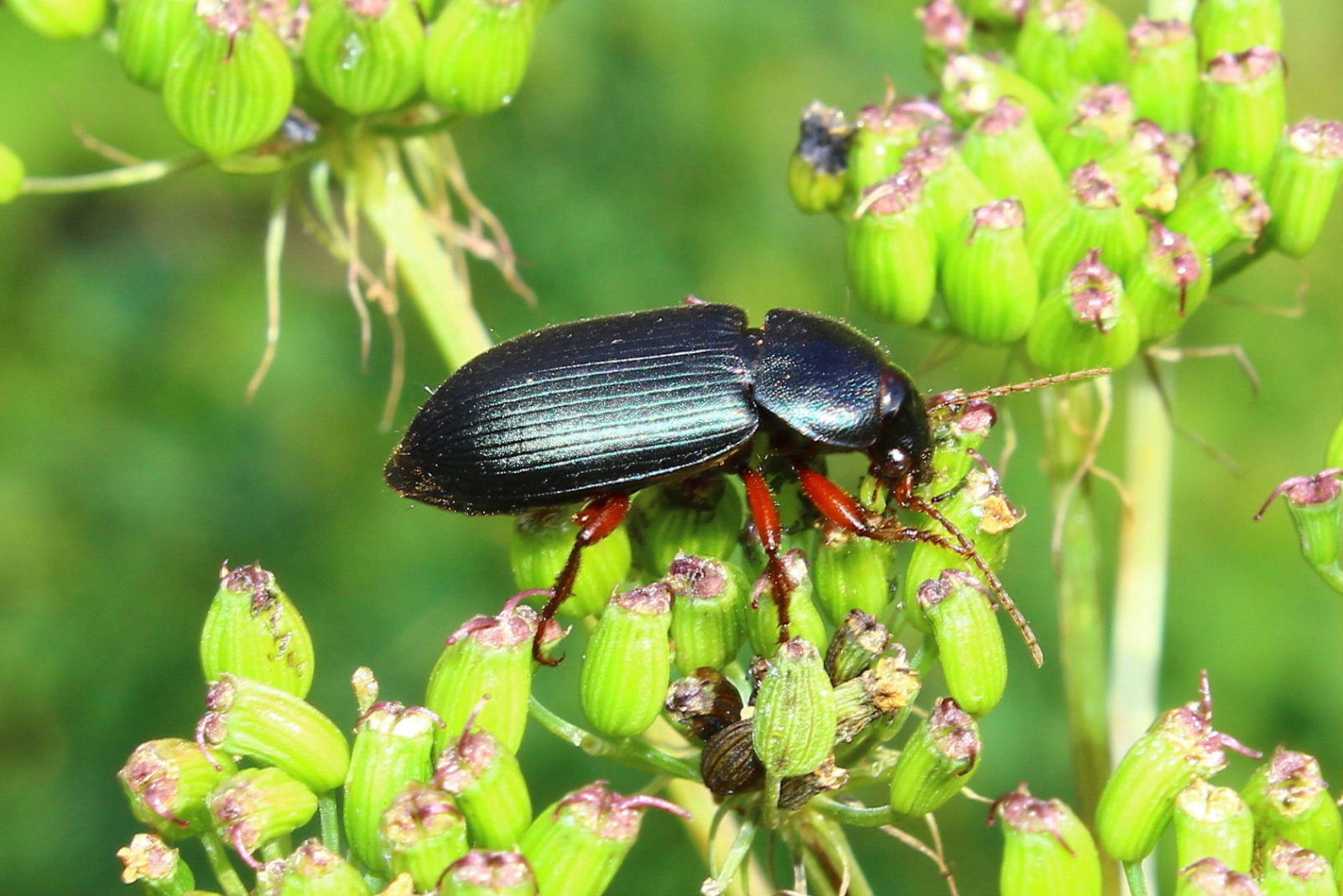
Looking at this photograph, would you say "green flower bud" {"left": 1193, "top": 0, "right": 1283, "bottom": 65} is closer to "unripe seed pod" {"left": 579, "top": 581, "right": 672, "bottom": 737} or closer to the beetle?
the beetle

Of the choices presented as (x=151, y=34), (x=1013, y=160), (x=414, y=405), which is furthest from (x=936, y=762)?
(x=414, y=405)

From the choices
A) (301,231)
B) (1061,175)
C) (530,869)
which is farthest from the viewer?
(301,231)

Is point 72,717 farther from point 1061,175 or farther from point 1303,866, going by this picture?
point 1303,866

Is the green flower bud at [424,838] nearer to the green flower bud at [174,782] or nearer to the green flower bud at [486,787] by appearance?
the green flower bud at [486,787]

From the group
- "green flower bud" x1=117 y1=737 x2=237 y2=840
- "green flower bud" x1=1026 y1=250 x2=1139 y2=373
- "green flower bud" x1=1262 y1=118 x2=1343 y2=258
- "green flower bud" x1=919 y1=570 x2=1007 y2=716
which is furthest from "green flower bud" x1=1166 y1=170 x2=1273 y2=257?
"green flower bud" x1=117 y1=737 x2=237 y2=840

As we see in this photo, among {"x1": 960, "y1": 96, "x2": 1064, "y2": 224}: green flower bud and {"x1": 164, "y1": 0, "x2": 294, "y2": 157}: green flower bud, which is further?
{"x1": 960, "y1": 96, "x2": 1064, "y2": 224}: green flower bud

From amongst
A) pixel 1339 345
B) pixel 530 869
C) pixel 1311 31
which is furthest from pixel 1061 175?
pixel 1311 31

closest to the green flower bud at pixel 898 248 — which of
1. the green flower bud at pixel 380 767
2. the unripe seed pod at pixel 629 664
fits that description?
→ the unripe seed pod at pixel 629 664
